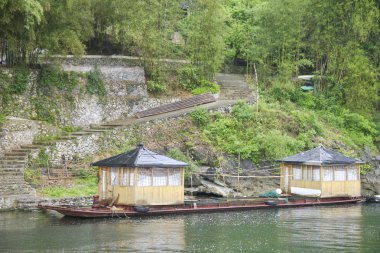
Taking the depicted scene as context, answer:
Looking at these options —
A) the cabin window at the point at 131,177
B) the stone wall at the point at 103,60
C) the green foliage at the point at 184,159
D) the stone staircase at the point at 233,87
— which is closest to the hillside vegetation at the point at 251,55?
the stone wall at the point at 103,60

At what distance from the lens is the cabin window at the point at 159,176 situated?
32156 millimetres

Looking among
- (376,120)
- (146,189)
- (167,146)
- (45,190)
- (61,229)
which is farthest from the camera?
(376,120)

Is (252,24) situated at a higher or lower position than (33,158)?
higher

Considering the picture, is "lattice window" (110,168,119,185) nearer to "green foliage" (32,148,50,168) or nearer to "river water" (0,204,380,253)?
"river water" (0,204,380,253)

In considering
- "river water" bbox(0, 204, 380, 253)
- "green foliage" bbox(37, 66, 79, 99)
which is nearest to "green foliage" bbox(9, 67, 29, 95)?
"green foliage" bbox(37, 66, 79, 99)

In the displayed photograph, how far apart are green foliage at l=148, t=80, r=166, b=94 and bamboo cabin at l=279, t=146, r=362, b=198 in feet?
38.9

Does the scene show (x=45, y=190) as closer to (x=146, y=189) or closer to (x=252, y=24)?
(x=146, y=189)

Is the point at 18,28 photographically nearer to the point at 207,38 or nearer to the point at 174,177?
the point at 174,177

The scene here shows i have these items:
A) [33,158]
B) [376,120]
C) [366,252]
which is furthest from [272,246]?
[376,120]

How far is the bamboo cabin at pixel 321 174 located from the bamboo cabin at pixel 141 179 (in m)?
7.95

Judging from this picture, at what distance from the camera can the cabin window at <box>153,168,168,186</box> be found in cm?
3216

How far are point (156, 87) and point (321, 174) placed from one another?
1444cm

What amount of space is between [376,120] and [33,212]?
2852 centimetres

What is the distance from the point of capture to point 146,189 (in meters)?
32.0
